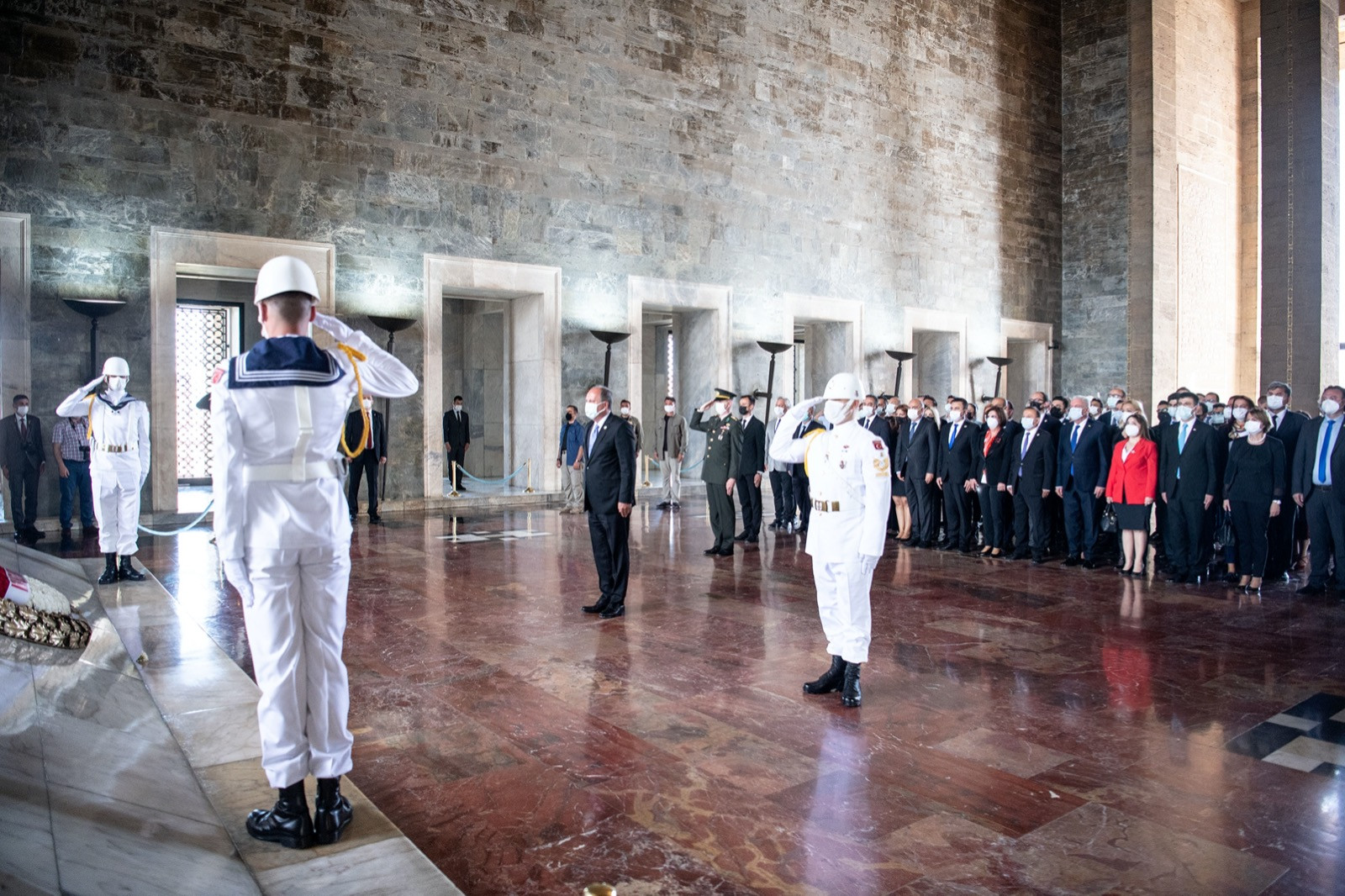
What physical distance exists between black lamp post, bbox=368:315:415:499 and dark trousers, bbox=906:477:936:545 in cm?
765

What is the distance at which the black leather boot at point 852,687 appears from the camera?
5.12 metres

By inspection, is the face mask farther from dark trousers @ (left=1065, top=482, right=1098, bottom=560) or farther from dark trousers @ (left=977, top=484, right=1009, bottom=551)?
dark trousers @ (left=977, top=484, right=1009, bottom=551)

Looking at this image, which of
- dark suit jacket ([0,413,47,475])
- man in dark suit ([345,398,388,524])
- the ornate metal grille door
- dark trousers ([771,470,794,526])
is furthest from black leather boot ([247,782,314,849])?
the ornate metal grille door

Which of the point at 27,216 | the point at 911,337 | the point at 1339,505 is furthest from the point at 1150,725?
the point at 911,337

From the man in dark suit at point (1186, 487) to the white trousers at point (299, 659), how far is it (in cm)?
826

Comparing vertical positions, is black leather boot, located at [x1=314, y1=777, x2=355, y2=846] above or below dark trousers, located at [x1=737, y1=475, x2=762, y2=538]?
below

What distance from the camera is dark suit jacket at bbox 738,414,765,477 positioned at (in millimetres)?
10938

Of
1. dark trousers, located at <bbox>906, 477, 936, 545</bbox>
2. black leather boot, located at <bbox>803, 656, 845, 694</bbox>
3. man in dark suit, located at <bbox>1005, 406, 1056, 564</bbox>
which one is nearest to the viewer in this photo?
black leather boot, located at <bbox>803, 656, 845, 694</bbox>

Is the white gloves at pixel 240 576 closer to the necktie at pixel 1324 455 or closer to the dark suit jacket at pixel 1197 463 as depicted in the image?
the dark suit jacket at pixel 1197 463

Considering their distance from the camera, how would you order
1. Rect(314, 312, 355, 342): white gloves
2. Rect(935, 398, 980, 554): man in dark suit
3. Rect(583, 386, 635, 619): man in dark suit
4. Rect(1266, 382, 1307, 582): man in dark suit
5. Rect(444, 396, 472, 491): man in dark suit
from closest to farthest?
Rect(314, 312, 355, 342): white gloves
Rect(583, 386, 635, 619): man in dark suit
Rect(1266, 382, 1307, 582): man in dark suit
Rect(935, 398, 980, 554): man in dark suit
Rect(444, 396, 472, 491): man in dark suit

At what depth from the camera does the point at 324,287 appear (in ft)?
45.8

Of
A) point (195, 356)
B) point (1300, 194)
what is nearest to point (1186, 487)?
point (195, 356)

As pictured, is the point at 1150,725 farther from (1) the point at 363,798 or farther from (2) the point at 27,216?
(2) the point at 27,216

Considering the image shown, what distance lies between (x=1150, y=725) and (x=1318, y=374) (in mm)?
21611
